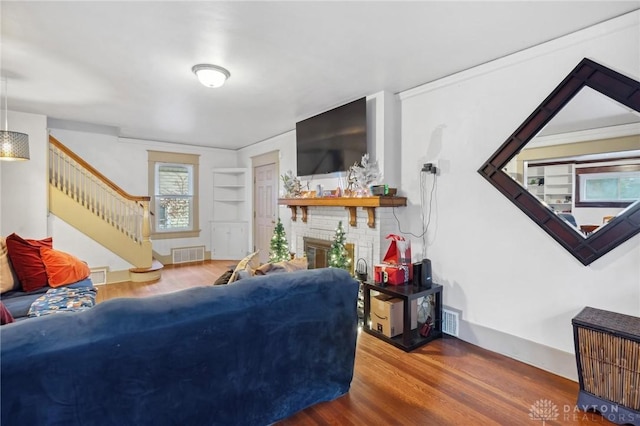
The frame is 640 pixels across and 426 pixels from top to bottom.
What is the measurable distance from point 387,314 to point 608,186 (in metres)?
1.92

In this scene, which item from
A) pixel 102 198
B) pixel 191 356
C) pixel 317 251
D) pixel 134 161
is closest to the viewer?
pixel 191 356

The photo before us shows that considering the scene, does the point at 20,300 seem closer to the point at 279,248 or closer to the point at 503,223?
the point at 279,248

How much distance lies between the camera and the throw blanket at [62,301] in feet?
7.40

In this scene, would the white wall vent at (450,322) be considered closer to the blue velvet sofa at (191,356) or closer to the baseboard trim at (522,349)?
the baseboard trim at (522,349)

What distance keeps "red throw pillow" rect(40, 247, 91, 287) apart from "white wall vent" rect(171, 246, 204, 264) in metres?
3.35

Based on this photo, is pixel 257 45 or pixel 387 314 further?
pixel 387 314

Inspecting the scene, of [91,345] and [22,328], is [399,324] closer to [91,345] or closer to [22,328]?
[91,345]

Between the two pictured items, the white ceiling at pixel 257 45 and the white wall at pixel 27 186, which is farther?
the white wall at pixel 27 186

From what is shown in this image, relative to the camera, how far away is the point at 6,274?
8.70ft

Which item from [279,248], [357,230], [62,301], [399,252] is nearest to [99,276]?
[62,301]

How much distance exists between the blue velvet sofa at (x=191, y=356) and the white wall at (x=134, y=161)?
4296mm

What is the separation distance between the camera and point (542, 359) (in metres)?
2.38

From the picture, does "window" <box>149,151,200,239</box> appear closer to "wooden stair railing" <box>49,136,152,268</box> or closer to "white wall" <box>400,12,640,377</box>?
"wooden stair railing" <box>49,136,152,268</box>

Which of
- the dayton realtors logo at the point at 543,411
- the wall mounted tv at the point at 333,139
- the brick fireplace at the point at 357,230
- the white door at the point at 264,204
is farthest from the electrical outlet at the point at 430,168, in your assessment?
the white door at the point at 264,204
